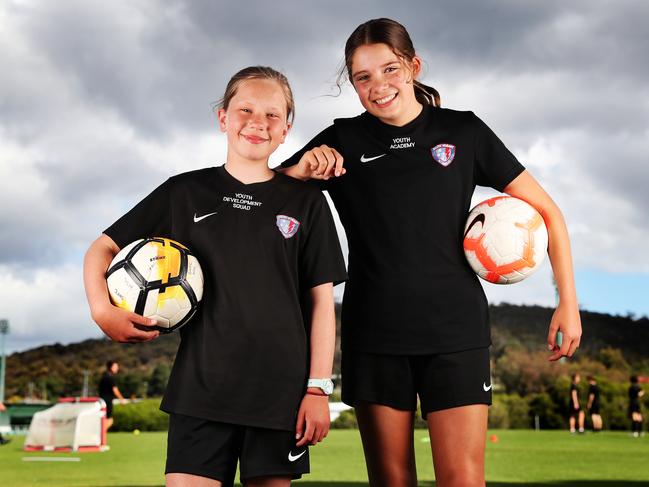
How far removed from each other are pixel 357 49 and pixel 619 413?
26411 mm

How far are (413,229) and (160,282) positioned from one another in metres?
1.18

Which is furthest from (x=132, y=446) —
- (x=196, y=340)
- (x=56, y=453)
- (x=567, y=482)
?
(x=196, y=340)

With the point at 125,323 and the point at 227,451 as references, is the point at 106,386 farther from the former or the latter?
the point at 227,451

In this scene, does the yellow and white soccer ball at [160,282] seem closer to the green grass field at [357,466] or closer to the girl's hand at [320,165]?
the girl's hand at [320,165]

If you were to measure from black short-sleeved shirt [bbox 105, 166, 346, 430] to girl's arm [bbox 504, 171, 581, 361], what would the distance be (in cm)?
109

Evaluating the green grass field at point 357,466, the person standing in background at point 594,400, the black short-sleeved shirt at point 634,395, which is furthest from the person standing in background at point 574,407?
the green grass field at point 357,466

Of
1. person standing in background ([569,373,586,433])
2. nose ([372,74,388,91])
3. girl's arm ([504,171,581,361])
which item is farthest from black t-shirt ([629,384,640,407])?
nose ([372,74,388,91])

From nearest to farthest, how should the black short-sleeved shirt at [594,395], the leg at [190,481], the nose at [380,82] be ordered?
the leg at [190,481] < the nose at [380,82] < the black short-sleeved shirt at [594,395]

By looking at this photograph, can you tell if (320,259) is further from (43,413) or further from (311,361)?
(43,413)

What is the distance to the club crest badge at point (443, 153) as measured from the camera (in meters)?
3.79

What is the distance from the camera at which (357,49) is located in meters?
3.82

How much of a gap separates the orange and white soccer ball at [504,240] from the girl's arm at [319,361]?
0.77 metres

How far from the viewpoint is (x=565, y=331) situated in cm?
366

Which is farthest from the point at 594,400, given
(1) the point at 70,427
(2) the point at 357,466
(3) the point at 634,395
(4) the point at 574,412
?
(1) the point at 70,427
